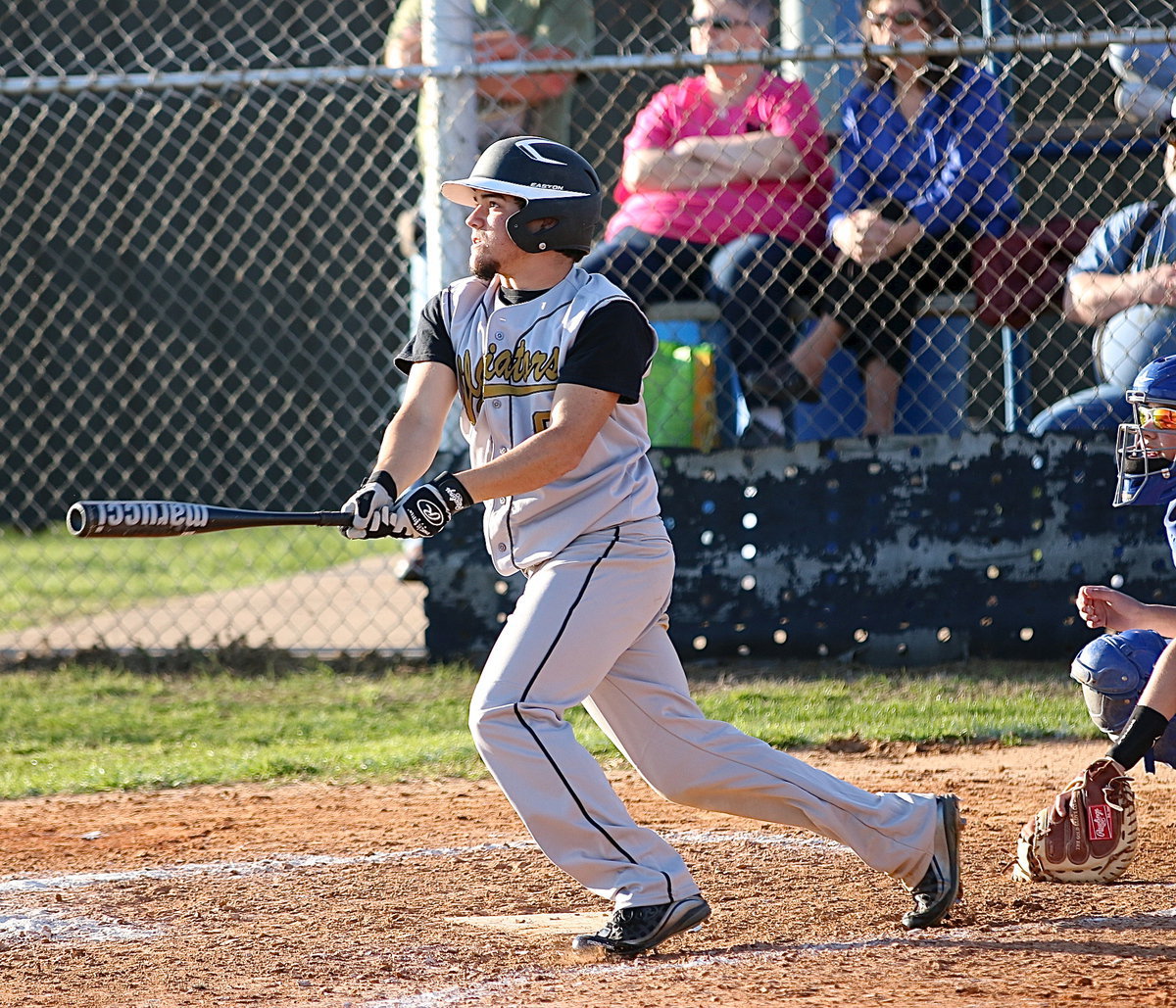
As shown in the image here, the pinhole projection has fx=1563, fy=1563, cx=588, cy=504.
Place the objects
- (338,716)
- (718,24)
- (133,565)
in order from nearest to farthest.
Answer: (338,716)
(718,24)
(133,565)

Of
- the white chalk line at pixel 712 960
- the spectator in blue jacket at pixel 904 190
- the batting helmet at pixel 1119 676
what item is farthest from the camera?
the spectator in blue jacket at pixel 904 190

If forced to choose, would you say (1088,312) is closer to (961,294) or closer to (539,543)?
(961,294)

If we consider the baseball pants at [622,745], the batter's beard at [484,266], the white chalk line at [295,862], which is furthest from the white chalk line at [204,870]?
the batter's beard at [484,266]

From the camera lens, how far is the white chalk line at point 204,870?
331 cm

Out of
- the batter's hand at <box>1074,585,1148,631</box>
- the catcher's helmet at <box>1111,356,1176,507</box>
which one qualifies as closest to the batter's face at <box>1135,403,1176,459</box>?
the catcher's helmet at <box>1111,356,1176,507</box>

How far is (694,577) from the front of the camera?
5.98 m

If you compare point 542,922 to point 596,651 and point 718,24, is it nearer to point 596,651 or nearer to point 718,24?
point 596,651

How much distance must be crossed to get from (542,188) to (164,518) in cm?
98

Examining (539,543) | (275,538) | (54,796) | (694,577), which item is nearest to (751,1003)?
(539,543)

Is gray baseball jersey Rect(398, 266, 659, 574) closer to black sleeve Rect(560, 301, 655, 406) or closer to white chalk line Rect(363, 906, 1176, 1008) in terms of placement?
black sleeve Rect(560, 301, 655, 406)

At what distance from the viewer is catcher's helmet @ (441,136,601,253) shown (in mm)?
3092

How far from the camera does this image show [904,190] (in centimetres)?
571

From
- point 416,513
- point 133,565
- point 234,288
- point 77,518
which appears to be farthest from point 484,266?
point 234,288

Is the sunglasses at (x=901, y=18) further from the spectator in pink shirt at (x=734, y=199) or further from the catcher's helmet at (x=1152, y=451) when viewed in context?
the catcher's helmet at (x=1152, y=451)
